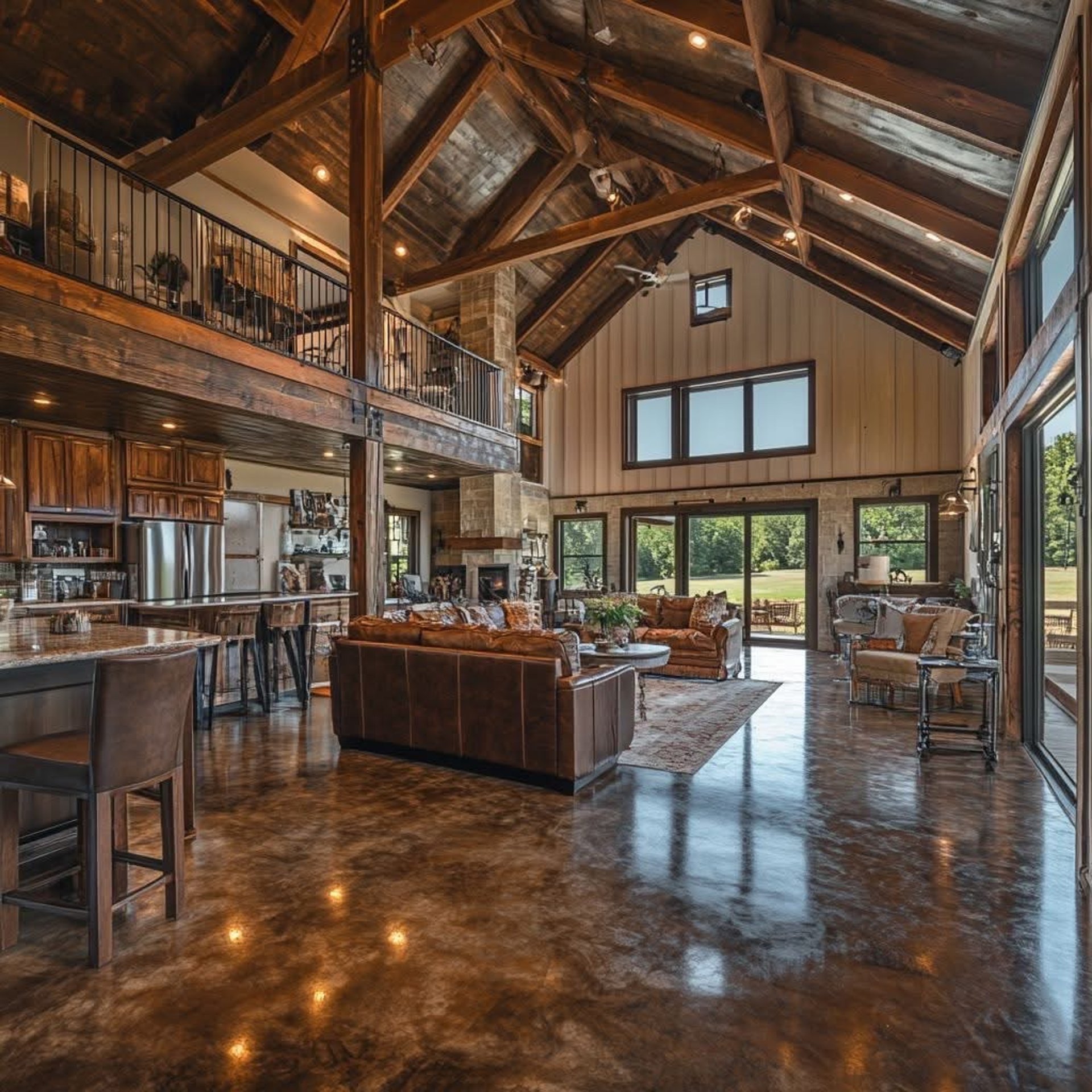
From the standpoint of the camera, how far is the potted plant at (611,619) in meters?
6.06

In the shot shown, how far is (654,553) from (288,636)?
7.78 meters

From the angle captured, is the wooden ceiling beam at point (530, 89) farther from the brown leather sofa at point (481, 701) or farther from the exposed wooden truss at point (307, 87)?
Result: the brown leather sofa at point (481, 701)

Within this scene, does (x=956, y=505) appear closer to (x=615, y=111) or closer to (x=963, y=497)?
(x=963, y=497)

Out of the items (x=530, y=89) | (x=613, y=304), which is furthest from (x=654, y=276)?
(x=613, y=304)

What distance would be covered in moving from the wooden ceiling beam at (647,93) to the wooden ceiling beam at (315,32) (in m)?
1.97

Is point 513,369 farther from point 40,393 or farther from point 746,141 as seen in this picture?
point 40,393

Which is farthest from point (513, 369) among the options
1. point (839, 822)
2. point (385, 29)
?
point (839, 822)

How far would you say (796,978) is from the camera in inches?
88.0

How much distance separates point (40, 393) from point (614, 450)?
378 inches

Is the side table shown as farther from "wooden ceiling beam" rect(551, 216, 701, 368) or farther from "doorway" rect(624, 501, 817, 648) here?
"wooden ceiling beam" rect(551, 216, 701, 368)

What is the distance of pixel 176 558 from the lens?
742 cm

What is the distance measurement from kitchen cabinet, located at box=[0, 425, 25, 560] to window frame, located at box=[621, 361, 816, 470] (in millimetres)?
9510

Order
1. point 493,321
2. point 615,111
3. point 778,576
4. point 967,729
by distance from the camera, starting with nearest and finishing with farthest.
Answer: point 967,729
point 615,111
point 493,321
point 778,576

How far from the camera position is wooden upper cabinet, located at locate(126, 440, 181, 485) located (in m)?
7.08
